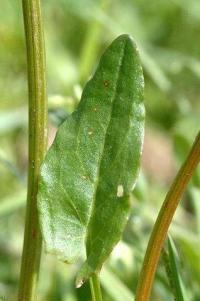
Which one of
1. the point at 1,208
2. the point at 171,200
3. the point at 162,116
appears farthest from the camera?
the point at 162,116

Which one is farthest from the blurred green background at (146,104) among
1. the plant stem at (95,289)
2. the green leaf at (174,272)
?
the plant stem at (95,289)

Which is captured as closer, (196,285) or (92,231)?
(92,231)

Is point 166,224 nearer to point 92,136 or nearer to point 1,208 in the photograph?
point 92,136

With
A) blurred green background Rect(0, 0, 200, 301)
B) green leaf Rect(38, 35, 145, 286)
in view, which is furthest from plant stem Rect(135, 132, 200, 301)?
blurred green background Rect(0, 0, 200, 301)

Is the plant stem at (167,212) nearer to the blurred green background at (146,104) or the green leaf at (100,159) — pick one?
the green leaf at (100,159)

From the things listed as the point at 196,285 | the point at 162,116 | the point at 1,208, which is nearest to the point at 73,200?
the point at 196,285

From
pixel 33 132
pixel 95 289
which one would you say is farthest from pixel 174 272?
pixel 33 132

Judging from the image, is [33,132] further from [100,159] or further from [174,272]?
[174,272]
